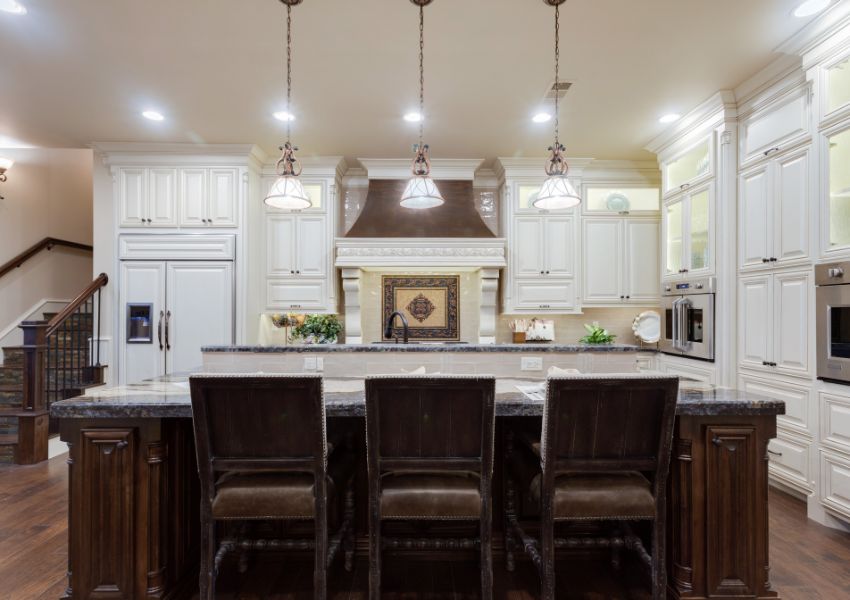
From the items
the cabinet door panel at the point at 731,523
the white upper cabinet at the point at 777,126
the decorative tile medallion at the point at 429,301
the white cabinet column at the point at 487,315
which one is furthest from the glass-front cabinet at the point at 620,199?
the cabinet door panel at the point at 731,523

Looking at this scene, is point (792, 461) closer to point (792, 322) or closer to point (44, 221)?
point (792, 322)

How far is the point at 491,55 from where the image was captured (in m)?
2.98

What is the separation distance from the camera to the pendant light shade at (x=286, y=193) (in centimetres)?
268

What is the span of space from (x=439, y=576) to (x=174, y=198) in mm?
4130

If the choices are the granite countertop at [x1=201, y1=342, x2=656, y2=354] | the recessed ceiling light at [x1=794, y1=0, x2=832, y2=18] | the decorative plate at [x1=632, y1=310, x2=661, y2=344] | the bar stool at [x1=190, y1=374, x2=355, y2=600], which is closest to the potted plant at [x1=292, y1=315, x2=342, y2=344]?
the granite countertop at [x1=201, y1=342, x2=656, y2=354]

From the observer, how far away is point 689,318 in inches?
157

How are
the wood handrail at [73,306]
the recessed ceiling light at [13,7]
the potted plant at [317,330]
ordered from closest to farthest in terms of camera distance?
the recessed ceiling light at [13,7]
the wood handrail at [73,306]
the potted plant at [317,330]

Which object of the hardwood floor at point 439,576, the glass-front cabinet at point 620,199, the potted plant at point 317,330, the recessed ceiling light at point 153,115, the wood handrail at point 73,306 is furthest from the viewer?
the glass-front cabinet at point 620,199

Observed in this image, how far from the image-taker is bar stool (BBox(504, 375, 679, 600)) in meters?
1.60

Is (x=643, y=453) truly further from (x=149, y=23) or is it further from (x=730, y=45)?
(x=149, y=23)

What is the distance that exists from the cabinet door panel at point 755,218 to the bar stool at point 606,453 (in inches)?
90.9

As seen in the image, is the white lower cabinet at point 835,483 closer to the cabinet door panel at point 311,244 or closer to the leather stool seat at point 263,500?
the leather stool seat at point 263,500

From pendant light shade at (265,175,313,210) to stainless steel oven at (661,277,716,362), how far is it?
10.3 feet

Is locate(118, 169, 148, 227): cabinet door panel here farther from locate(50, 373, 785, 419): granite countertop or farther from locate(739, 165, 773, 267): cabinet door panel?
locate(739, 165, 773, 267): cabinet door panel
